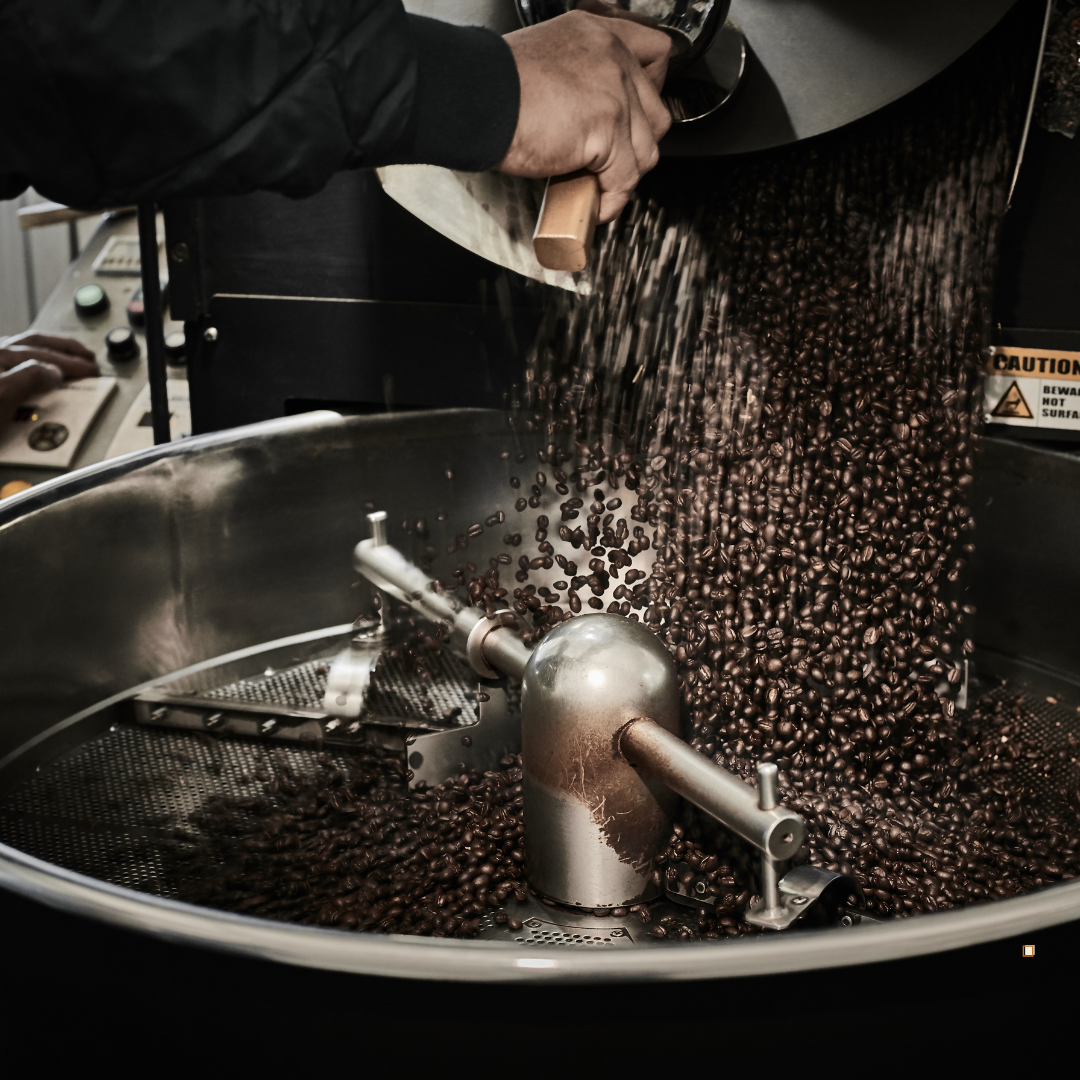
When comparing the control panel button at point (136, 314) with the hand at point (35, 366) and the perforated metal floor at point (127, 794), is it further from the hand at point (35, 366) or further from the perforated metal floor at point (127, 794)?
the perforated metal floor at point (127, 794)

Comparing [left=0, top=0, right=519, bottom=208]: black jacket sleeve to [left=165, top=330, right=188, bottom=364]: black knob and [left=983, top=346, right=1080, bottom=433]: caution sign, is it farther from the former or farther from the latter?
Answer: [left=165, top=330, right=188, bottom=364]: black knob

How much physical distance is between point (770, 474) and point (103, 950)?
2.75ft

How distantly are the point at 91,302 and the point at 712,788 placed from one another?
5.95 feet

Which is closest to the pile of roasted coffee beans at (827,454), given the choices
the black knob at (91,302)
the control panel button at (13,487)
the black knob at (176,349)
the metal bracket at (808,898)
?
the metal bracket at (808,898)

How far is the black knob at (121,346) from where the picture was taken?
2.17m

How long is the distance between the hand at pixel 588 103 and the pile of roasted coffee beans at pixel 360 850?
584 millimetres

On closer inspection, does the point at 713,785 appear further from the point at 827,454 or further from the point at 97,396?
the point at 97,396

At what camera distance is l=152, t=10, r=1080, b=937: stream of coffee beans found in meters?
1.18

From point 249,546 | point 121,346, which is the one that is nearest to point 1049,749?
point 249,546

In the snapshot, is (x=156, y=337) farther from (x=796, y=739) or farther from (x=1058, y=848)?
(x=1058, y=848)

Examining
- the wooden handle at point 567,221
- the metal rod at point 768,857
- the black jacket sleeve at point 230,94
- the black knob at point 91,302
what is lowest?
the metal rod at point 768,857

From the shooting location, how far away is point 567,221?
0.96 metres

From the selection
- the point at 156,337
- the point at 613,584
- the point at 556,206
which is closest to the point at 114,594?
the point at 156,337

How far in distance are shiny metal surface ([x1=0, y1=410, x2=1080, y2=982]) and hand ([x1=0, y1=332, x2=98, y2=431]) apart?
843 mm
